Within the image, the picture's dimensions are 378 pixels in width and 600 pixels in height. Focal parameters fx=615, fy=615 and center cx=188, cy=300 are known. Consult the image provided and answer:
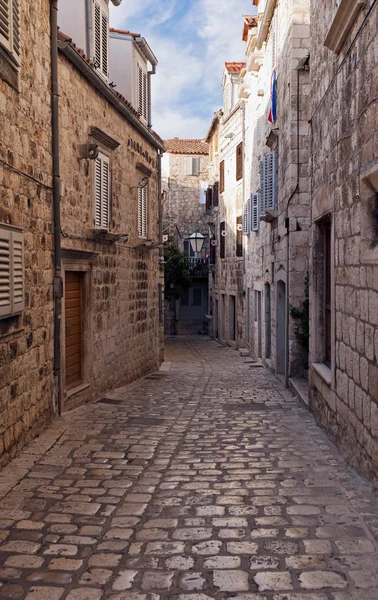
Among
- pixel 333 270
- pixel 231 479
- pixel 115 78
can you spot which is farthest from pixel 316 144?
pixel 115 78

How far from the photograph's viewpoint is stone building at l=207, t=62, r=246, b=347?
22672 mm

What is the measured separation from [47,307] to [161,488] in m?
3.00

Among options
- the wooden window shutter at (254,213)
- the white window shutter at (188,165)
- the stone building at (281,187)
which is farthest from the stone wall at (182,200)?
the wooden window shutter at (254,213)

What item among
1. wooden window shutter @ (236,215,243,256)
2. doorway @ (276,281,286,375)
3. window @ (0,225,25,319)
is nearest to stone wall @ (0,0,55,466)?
window @ (0,225,25,319)

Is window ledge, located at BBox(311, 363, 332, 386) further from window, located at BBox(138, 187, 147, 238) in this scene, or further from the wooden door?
window, located at BBox(138, 187, 147, 238)

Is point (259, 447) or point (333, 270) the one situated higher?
point (333, 270)

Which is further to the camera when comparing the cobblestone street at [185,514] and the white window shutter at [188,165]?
the white window shutter at [188,165]

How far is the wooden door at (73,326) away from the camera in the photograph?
28.9 feet

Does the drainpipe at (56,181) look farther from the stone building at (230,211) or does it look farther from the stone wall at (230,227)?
the stone wall at (230,227)

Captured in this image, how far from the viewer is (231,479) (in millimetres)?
5316

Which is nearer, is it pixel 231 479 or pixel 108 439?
pixel 231 479

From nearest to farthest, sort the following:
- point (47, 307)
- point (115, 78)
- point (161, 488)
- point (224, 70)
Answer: point (161, 488) → point (47, 307) → point (115, 78) → point (224, 70)

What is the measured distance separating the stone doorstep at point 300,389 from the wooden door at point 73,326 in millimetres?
3343

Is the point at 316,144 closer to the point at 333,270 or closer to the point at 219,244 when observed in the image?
the point at 333,270
